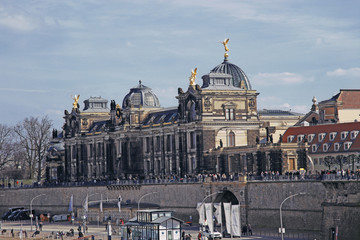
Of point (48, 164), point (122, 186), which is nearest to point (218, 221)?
point (122, 186)

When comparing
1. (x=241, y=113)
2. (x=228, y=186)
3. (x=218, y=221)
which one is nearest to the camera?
(x=218, y=221)

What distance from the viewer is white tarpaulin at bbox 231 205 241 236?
102875 millimetres

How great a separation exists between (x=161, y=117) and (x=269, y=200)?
45928 millimetres

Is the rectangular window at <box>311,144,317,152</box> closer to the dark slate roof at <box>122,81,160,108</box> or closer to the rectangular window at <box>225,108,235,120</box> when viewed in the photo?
the rectangular window at <box>225,108,235,120</box>

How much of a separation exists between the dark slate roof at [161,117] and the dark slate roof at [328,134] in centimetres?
2209

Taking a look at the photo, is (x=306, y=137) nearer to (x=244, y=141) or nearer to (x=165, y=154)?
(x=244, y=141)

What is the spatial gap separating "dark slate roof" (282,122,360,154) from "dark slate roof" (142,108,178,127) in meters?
22.1

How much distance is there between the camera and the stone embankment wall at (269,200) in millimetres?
93062

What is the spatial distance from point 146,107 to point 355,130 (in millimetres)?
51253

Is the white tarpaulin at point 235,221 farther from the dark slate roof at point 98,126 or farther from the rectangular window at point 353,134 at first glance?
the dark slate roof at point 98,126

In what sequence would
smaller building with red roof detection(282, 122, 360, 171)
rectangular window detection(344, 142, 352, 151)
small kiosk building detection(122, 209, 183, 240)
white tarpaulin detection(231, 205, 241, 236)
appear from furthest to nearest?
rectangular window detection(344, 142, 352, 151), smaller building with red roof detection(282, 122, 360, 171), white tarpaulin detection(231, 205, 241, 236), small kiosk building detection(122, 209, 183, 240)

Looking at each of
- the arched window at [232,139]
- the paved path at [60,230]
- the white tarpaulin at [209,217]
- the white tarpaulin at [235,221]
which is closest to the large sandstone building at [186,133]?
the arched window at [232,139]

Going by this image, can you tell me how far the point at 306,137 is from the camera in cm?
12912

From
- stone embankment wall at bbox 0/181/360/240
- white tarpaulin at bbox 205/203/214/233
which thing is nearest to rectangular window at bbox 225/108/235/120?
stone embankment wall at bbox 0/181/360/240
